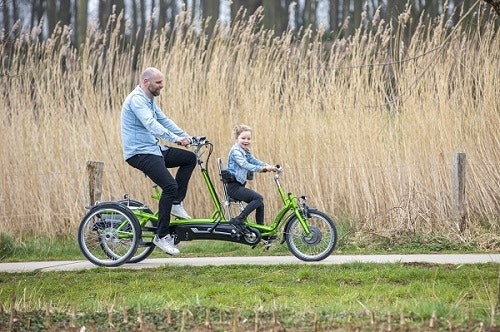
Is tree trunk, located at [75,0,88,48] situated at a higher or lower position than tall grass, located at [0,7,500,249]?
higher

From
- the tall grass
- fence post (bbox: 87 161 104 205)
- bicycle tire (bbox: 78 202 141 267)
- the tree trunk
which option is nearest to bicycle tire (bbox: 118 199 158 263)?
bicycle tire (bbox: 78 202 141 267)

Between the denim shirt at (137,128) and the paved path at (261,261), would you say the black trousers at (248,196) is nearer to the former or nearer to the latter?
the paved path at (261,261)

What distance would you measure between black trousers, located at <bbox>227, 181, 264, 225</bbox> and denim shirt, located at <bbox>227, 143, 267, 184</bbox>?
0.08 metres

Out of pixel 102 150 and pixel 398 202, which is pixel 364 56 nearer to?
pixel 398 202

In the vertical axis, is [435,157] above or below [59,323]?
above

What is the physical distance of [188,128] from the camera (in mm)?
10422

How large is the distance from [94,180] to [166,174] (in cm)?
238

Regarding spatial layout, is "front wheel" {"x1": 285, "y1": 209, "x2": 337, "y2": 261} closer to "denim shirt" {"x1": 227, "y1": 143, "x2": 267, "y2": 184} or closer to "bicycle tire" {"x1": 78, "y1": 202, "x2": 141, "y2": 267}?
"denim shirt" {"x1": 227, "y1": 143, "x2": 267, "y2": 184}

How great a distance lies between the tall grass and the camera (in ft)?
32.2

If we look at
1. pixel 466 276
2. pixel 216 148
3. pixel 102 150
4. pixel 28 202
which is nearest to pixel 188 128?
pixel 216 148

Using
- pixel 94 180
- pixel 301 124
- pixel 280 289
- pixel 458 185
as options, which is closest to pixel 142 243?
pixel 280 289

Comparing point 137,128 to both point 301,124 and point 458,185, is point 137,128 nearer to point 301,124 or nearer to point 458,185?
point 301,124

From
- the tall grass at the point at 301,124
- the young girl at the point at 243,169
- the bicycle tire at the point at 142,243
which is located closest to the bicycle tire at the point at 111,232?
the bicycle tire at the point at 142,243

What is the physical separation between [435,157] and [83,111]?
420 centimetres
